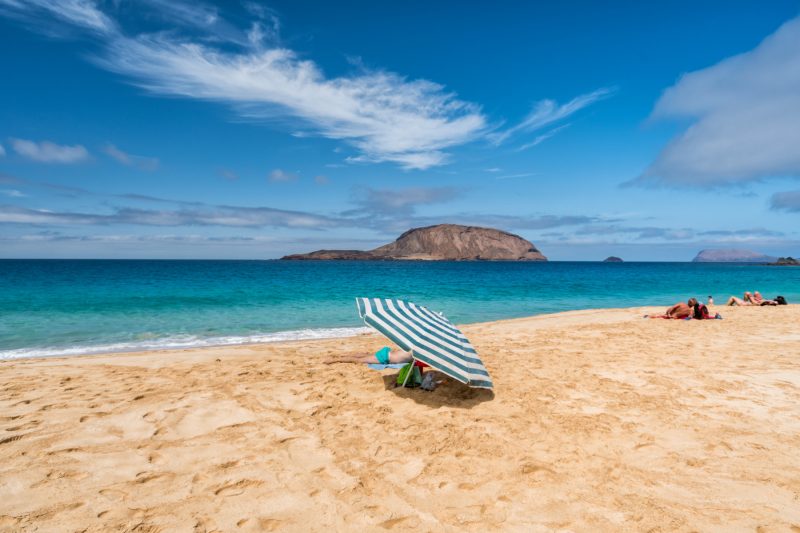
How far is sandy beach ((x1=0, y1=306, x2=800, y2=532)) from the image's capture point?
3.53m

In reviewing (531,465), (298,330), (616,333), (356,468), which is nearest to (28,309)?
(298,330)

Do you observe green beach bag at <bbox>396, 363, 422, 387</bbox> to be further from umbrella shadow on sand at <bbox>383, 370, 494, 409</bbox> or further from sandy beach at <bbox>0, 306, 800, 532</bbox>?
sandy beach at <bbox>0, 306, 800, 532</bbox>

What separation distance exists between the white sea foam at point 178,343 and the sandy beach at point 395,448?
11.2ft

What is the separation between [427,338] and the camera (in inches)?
235

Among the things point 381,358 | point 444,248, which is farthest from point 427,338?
point 444,248

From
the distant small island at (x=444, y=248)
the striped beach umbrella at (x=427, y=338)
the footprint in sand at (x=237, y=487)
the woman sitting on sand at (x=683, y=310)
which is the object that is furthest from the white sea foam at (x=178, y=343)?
the distant small island at (x=444, y=248)

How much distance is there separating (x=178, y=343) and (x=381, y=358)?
27.4 feet

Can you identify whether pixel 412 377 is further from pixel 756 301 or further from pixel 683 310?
pixel 756 301

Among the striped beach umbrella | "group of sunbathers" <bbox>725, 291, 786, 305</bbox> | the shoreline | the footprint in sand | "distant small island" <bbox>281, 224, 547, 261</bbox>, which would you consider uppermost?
"distant small island" <bbox>281, 224, 547, 261</bbox>

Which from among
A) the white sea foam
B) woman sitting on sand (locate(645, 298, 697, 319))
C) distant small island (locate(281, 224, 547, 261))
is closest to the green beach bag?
the white sea foam

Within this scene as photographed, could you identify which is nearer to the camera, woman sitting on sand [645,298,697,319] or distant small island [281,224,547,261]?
woman sitting on sand [645,298,697,319]

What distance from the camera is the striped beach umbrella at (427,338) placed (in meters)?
5.46

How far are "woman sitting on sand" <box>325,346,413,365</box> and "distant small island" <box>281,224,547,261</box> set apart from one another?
561 feet

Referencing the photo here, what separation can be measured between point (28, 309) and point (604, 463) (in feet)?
85.2
